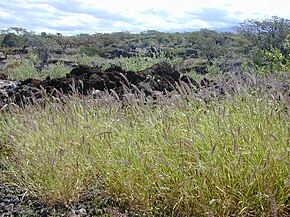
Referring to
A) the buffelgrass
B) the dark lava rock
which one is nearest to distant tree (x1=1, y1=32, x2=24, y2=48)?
the dark lava rock

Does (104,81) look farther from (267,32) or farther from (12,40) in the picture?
(12,40)

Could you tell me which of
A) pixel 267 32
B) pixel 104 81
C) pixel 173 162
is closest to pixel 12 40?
pixel 267 32

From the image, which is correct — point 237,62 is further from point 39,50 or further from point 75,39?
point 75,39

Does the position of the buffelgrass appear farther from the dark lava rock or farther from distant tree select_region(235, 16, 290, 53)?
distant tree select_region(235, 16, 290, 53)

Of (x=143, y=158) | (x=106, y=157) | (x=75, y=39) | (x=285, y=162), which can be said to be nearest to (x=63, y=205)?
(x=106, y=157)

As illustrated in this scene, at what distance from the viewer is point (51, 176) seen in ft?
12.5

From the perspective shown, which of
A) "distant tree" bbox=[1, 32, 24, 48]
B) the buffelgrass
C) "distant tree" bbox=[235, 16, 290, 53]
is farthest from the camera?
"distant tree" bbox=[1, 32, 24, 48]

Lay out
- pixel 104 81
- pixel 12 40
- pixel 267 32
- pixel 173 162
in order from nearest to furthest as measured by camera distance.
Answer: pixel 173 162, pixel 104 81, pixel 267 32, pixel 12 40

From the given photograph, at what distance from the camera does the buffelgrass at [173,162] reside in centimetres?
319

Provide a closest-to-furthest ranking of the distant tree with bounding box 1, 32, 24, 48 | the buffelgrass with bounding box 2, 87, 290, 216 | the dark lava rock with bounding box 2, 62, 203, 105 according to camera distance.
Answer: the buffelgrass with bounding box 2, 87, 290, 216 < the dark lava rock with bounding box 2, 62, 203, 105 < the distant tree with bounding box 1, 32, 24, 48

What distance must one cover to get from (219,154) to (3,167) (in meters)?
2.54

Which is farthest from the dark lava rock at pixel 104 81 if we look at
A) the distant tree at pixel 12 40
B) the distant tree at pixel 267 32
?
the distant tree at pixel 12 40

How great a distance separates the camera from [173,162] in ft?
11.6

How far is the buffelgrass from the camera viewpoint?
10.5ft
